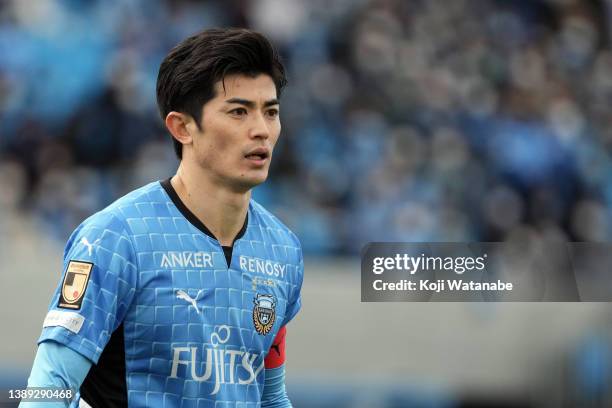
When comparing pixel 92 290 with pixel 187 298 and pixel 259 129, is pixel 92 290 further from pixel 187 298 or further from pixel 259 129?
pixel 259 129

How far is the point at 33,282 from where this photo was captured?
8883mm

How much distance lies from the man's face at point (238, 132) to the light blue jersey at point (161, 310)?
0.73ft

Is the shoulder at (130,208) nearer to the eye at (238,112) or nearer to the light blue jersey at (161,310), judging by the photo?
the light blue jersey at (161,310)

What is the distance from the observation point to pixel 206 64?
11.6ft

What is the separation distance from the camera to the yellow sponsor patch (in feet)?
10.7

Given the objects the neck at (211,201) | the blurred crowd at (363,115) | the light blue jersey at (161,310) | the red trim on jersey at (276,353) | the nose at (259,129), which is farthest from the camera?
the blurred crowd at (363,115)

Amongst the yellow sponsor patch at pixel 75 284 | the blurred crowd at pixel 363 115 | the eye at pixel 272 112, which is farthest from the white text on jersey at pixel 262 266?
the blurred crowd at pixel 363 115

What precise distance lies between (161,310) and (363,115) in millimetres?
7721

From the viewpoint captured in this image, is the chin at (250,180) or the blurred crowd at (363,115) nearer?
the chin at (250,180)

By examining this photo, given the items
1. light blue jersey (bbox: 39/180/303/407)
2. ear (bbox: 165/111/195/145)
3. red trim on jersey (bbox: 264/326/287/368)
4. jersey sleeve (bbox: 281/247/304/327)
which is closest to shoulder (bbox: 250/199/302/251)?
jersey sleeve (bbox: 281/247/304/327)

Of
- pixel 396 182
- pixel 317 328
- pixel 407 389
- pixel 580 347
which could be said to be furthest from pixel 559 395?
pixel 396 182

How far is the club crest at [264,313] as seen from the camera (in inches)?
144

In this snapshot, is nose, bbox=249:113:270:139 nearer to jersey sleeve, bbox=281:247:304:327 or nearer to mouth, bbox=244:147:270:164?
mouth, bbox=244:147:270:164

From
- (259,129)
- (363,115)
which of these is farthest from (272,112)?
(363,115)
